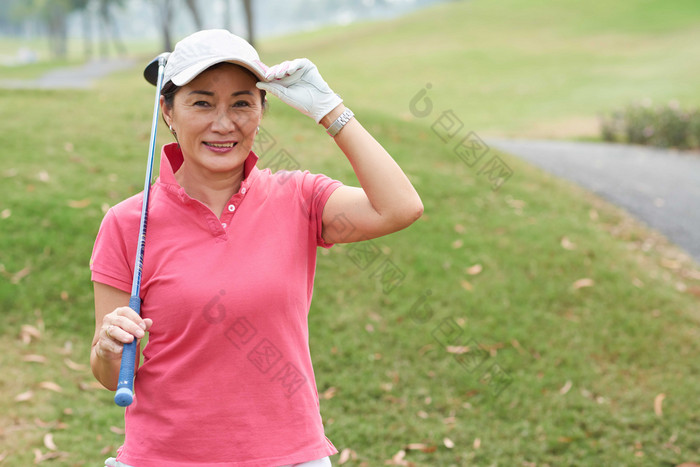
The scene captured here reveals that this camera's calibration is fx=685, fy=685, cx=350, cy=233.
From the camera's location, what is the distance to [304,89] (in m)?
2.04

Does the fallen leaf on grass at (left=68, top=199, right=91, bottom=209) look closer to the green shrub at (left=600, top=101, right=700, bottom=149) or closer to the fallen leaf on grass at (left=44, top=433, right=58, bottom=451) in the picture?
the fallen leaf on grass at (left=44, top=433, right=58, bottom=451)

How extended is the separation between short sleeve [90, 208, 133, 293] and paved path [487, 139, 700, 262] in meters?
7.10

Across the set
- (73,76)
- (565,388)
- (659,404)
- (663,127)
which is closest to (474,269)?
(565,388)

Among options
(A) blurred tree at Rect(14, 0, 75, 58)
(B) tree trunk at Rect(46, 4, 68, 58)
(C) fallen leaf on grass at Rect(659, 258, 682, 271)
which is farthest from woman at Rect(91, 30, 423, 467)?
(B) tree trunk at Rect(46, 4, 68, 58)

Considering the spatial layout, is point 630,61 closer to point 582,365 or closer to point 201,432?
point 582,365

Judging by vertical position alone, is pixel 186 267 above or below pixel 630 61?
above

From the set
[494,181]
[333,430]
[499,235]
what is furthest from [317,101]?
[494,181]

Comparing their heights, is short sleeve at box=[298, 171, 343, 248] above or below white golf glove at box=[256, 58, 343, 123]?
below

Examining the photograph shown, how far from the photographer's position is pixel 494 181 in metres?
8.70

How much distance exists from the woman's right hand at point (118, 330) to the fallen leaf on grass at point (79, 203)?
5.29 metres

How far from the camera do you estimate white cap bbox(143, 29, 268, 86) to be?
1.96 m

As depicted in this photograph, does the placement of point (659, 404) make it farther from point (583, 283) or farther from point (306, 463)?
point (306, 463)

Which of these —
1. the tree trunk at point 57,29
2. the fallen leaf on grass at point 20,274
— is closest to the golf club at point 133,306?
the fallen leaf on grass at point 20,274

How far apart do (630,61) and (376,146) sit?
98.7 feet
